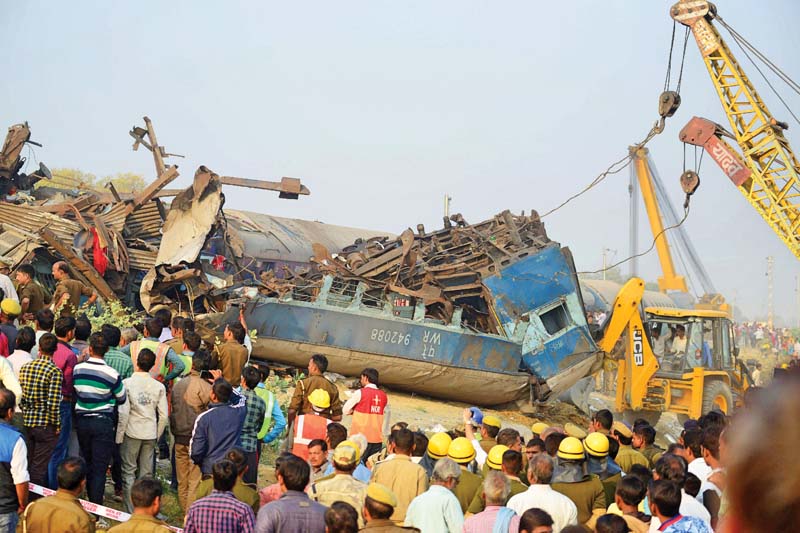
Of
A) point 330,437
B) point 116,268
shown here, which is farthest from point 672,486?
point 116,268

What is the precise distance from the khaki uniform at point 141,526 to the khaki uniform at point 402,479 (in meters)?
1.93

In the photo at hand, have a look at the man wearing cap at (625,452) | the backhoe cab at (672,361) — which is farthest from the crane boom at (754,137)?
the man wearing cap at (625,452)

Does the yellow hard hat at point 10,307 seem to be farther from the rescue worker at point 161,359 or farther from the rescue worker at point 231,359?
the rescue worker at point 231,359

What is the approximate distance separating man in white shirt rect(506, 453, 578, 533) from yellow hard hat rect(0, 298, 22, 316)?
5553 millimetres

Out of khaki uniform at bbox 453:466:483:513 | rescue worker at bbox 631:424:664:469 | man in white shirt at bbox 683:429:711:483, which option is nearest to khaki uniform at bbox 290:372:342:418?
khaki uniform at bbox 453:466:483:513

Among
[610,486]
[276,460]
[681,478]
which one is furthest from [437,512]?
[610,486]

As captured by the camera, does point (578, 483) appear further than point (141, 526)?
Yes

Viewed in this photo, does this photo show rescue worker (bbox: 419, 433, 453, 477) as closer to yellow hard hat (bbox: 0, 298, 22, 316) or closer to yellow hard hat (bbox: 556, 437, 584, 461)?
yellow hard hat (bbox: 556, 437, 584, 461)

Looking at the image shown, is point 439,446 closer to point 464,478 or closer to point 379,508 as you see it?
point 464,478

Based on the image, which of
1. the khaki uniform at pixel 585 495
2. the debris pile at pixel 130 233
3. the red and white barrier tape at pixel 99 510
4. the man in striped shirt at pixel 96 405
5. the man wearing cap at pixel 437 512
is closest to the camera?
the man wearing cap at pixel 437 512

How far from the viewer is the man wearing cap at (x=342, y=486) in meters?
5.71

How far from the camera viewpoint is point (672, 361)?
1638cm

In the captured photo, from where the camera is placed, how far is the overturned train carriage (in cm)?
1576

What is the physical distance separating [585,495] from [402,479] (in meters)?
1.35
